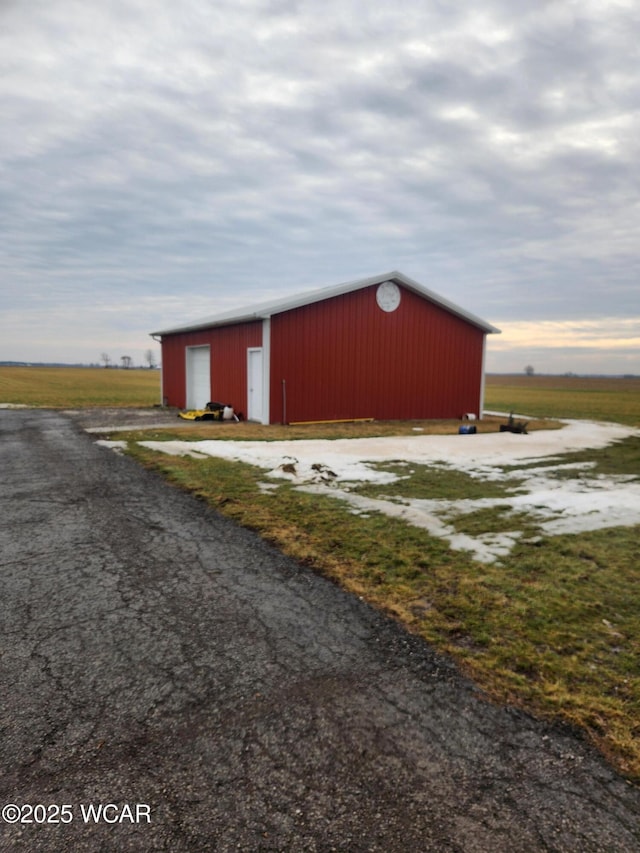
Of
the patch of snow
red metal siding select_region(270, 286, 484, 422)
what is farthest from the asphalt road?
red metal siding select_region(270, 286, 484, 422)

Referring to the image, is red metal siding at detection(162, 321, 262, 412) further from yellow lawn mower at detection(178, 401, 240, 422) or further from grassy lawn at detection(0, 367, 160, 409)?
grassy lawn at detection(0, 367, 160, 409)

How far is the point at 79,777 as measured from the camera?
2.02 metres

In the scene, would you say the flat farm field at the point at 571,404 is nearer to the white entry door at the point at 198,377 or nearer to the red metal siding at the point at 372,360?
the red metal siding at the point at 372,360

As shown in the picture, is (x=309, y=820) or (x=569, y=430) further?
(x=569, y=430)

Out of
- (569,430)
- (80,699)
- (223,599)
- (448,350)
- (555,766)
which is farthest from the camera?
(448,350)

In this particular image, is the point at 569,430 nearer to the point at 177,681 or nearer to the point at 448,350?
the point at 448,350

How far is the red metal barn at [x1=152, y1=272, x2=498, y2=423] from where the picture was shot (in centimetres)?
1530

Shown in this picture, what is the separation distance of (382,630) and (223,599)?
1125mm

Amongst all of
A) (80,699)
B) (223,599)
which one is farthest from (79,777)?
(223,599)

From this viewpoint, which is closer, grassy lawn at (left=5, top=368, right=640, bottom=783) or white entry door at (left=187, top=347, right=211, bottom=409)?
grassy lawn at (left=5, top=368, right=640, bottom=783)

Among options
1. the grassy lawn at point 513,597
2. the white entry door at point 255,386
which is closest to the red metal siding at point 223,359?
the white entry door at point 255,386

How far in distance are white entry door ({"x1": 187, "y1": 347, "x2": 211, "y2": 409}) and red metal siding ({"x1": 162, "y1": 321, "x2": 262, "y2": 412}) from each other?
325 millimetres

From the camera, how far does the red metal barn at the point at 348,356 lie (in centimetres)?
1530

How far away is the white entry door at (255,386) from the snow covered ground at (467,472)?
405 centimetres
